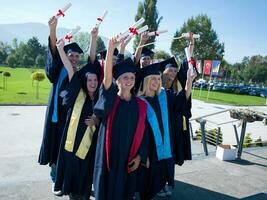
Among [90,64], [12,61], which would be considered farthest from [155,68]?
[12,61]

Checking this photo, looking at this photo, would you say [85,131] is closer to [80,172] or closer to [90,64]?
[80,172]

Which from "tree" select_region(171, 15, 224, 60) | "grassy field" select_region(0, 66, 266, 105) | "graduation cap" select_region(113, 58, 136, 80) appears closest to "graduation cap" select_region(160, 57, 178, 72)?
"graduation cap" select_region(113, 58, 136, 80)

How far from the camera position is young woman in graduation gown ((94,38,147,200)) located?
3.26 m

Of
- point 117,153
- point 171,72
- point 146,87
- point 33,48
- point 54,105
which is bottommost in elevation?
point 117,153

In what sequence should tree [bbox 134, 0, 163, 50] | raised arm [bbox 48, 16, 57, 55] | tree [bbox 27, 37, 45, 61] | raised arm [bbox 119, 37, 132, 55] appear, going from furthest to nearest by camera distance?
tree [bbox 27, 37, 45, 61] < tree [bbox 134, 0, 163, 50] < raised arm [bbox 48, 16, 57, 55] < raised arm [bbox 119, 37, 132, 55]

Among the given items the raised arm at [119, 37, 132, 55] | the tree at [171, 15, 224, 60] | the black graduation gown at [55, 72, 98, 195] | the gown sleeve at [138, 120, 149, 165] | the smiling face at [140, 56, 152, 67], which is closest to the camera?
the gown sleeve at [138, 120, 149, 165]

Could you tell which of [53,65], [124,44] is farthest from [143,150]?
[53,65]

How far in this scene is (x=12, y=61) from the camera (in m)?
66.2

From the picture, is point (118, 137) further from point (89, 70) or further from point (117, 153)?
point (89, 70)

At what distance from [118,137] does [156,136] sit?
2.21 ft

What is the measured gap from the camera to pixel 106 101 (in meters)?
3.14

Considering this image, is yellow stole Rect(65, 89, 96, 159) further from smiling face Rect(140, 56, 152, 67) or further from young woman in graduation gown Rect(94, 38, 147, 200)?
smiling face Rect(140, 56, 152, 67)

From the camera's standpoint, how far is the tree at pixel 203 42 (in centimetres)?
4134

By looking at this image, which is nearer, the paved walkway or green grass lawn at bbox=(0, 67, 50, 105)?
the paved walkway
